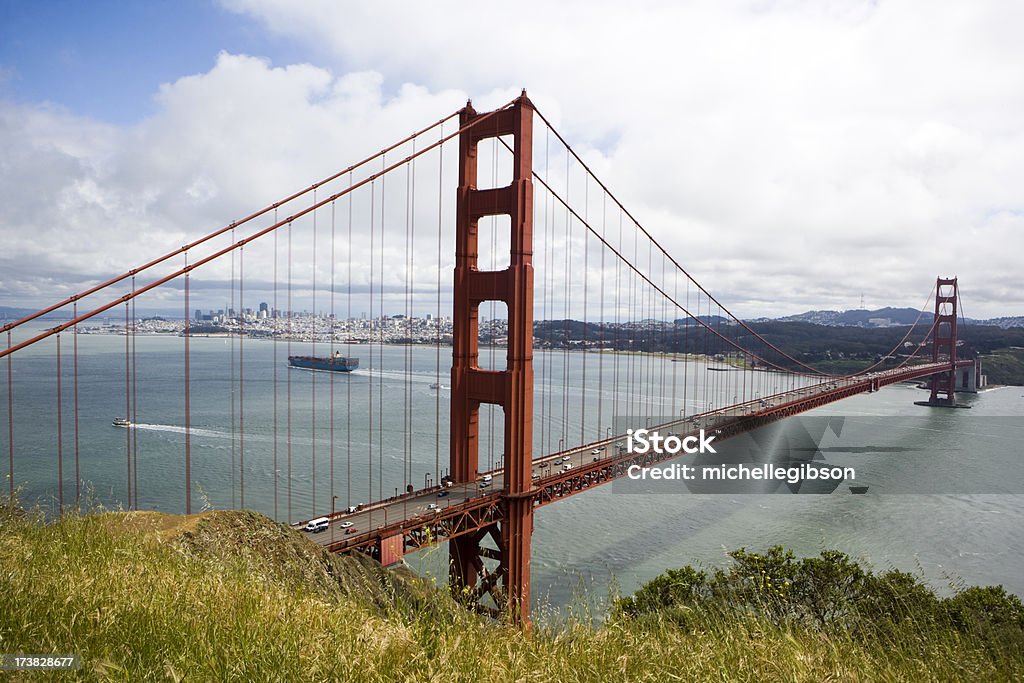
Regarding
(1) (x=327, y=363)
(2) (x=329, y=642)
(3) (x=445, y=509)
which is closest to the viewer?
(2) (x=329, y=642)

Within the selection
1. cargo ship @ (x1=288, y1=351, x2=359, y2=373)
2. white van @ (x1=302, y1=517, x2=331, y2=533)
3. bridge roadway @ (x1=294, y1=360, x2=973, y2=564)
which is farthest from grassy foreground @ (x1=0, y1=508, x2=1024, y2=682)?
cargo ship @ (x1=288, y1=351, x2=359, y2=373)

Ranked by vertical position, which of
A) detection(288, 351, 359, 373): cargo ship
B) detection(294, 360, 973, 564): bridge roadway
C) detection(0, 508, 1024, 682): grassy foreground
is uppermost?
detection(0, 508, 1024, 682): grassy foreground

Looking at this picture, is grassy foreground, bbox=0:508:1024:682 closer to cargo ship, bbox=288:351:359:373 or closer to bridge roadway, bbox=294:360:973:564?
bridge roadway, bbox=294:360:973:564

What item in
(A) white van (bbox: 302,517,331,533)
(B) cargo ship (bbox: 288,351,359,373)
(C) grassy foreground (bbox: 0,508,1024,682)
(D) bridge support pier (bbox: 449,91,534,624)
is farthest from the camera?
(B) cargo ship (bbox: 288,351,359,373)

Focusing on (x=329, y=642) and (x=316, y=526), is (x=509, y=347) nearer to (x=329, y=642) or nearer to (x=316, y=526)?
(x=316, y=526)

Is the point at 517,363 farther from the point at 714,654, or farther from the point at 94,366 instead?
the point at 94,366

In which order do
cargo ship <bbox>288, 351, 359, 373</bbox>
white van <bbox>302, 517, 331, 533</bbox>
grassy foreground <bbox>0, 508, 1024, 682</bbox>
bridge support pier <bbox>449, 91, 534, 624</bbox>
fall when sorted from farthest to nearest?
cargo ship <bbox>288, 351, 359, 373</bbox> < bridge support pier <bbox>449, 91, 534, 624</bbox> < white van <bbox>302, 517, 331, 533</bbox> < grassy foreground <bbox>0, 508, 1024, 682</bbox>

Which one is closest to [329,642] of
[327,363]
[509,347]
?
[509,347]

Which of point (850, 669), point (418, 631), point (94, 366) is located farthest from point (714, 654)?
point (94, 366)
